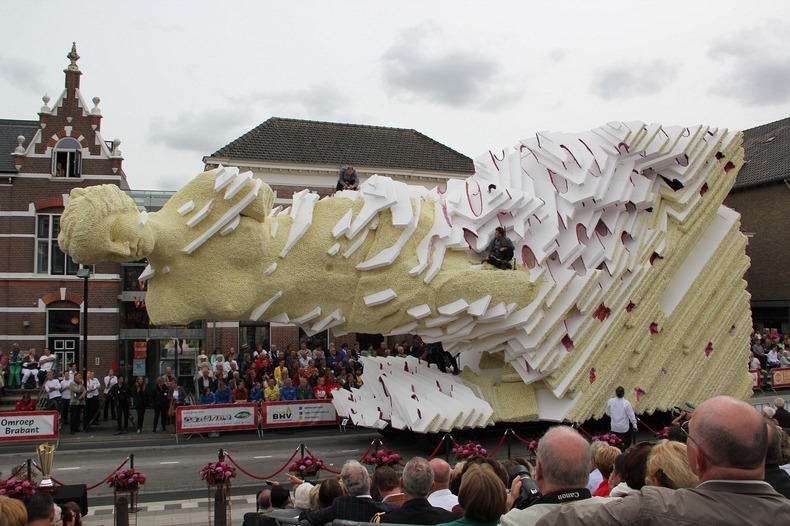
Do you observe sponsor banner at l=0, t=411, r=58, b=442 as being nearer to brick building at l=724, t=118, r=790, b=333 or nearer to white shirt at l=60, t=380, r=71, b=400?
white shirt at l=60, t=380, r=71, b=400

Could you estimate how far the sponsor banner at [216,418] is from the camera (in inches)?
638

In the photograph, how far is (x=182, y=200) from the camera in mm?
11781

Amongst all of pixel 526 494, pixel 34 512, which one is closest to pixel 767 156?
pixel 526 494

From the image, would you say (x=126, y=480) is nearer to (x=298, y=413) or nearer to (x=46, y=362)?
(x=298, y=413)

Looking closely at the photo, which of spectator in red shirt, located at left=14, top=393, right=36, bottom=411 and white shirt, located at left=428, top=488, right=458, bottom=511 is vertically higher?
spectator in red shirt, located at left=14, top=393, right=36, bottom=411

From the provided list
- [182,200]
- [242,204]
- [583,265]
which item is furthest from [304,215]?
[583,265]

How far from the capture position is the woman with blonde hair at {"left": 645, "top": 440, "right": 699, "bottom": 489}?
378 centimetres

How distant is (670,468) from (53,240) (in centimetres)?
2251

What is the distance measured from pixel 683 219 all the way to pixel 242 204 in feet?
31.2

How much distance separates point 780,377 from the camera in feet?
74.0

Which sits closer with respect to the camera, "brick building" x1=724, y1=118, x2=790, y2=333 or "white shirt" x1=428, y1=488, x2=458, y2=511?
"white shirt" x1=428, y1=488, x2=458, y2=511

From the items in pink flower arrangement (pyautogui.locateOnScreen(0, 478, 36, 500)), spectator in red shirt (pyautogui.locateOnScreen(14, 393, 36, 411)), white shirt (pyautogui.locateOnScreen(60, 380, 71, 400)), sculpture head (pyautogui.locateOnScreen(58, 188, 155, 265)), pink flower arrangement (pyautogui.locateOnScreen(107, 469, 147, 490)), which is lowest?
pink flower arrangement (pyautogui.locateOnScreen(107, 469, 147, 490))

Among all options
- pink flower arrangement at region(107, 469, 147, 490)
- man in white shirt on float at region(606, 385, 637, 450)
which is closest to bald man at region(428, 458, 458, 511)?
pink flower arrangement at region(107, 469, 147, 490)

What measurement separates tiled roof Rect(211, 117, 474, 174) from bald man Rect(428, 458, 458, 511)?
20.6m
